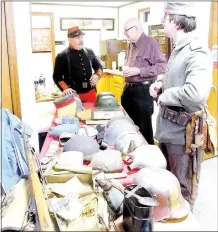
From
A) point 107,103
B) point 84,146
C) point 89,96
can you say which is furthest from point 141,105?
point 84,146

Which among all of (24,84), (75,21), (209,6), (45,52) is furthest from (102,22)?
(24,84)

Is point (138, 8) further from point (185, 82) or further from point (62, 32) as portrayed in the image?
point (185, 82)

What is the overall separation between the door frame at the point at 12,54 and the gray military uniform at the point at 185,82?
942 millimetres

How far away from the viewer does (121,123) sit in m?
1.78

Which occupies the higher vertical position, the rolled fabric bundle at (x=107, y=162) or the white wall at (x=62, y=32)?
the white wall at (x=62, y=32)

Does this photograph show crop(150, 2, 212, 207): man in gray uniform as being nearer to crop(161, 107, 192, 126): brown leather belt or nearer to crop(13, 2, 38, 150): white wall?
crop(161, 107, 192, 126): brown leather belt

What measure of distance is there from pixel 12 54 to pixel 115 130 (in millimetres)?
809

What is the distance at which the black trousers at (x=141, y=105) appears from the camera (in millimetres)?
A: 2672

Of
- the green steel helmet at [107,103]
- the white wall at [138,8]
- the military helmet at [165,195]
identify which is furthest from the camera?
the white wall at [138,8]

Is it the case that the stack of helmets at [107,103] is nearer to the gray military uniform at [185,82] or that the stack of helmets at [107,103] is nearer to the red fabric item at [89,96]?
the red fabric item at [89,96]

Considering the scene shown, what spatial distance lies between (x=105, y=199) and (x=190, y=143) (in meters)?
0.80

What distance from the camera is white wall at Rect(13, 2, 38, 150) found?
5.85 feet

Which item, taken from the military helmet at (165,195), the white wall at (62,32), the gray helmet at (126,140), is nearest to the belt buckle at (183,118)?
the gray helmet at (126,140)

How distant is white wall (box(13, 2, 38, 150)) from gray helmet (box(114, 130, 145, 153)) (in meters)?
0.72
